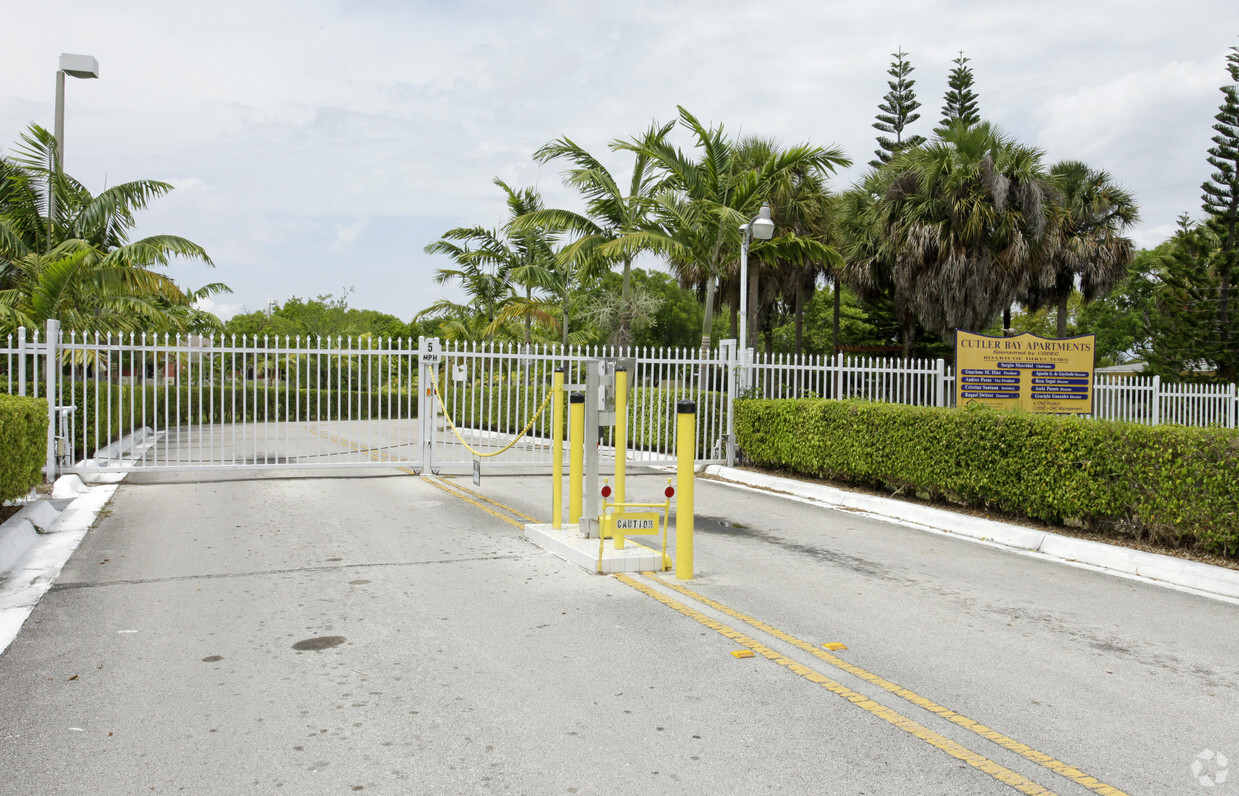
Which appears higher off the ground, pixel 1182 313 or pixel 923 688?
pixel 1182 313

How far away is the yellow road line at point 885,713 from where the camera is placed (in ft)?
12.6

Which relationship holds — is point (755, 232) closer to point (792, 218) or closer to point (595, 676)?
point (595, 676)

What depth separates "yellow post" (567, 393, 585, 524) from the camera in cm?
900

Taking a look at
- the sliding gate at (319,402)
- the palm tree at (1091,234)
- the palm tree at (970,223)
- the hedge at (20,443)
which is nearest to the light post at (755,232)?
the sliding gate at (319,402)

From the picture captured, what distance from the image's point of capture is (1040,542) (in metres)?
9.45

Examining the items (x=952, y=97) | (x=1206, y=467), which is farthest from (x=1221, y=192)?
(x=1206, y=467)

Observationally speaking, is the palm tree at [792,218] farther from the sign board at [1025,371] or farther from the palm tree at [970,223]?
the sign board at [1025,371]

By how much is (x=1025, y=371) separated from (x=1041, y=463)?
5176 mm

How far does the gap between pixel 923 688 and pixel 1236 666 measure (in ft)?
7.36

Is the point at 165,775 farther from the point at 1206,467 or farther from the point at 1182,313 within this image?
the point at 1182,313

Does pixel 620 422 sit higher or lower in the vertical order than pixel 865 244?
lower

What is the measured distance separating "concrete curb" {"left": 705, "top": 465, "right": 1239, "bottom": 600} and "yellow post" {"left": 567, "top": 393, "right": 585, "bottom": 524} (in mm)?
4228

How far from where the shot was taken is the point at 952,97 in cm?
3950

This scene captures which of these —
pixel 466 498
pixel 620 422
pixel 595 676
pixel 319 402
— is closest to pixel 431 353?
pixel 319 402
